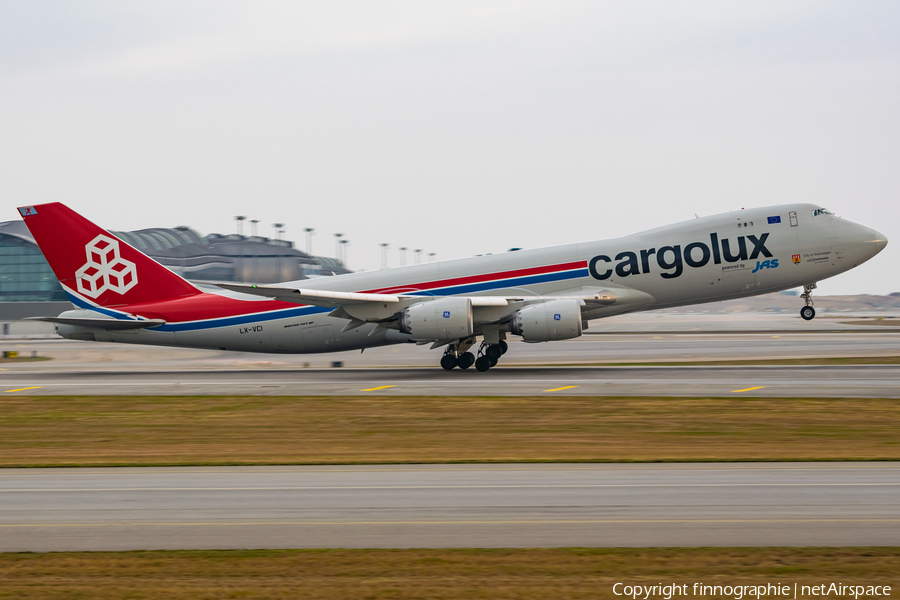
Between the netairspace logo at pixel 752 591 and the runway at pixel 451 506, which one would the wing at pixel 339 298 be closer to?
the runway at pixel 451 506

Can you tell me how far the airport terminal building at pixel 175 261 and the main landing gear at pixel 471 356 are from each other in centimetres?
7851

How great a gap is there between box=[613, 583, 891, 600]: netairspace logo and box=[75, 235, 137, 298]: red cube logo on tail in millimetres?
32999

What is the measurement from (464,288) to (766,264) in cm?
1289

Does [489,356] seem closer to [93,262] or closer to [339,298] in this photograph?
[339,298]

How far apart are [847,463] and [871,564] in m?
6.69

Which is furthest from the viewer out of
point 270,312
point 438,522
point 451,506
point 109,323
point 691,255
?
point 270,312

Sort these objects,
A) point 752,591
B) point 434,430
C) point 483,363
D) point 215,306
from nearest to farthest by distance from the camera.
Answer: point 752,591 → point 434,430 → point 483,363 → point 215,306

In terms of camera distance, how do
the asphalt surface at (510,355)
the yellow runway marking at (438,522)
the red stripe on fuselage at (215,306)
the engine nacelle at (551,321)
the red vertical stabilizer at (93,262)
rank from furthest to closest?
the asphalt surface at (510,355)
the red stripe on fuselage at (215,306)
the red vertical stabilizer at (93,262)
the engine nacelle at (551,321)
the yellow runway marking at (438,522)

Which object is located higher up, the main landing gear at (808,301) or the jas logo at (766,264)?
the jas logo at (766,264)

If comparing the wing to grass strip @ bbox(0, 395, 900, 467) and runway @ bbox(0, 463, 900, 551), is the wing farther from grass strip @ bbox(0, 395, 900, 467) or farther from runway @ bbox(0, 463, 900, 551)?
runway @ bbox(0, 463, 900, 551)

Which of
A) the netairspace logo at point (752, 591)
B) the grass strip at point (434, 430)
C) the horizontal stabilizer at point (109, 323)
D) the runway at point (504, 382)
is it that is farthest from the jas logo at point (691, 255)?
the netairspace logo at point (752, 591)

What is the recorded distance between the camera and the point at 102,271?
3666 cm

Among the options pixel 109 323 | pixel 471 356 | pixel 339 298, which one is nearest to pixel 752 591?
pixel 339 298

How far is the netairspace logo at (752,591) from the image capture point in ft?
27.2
